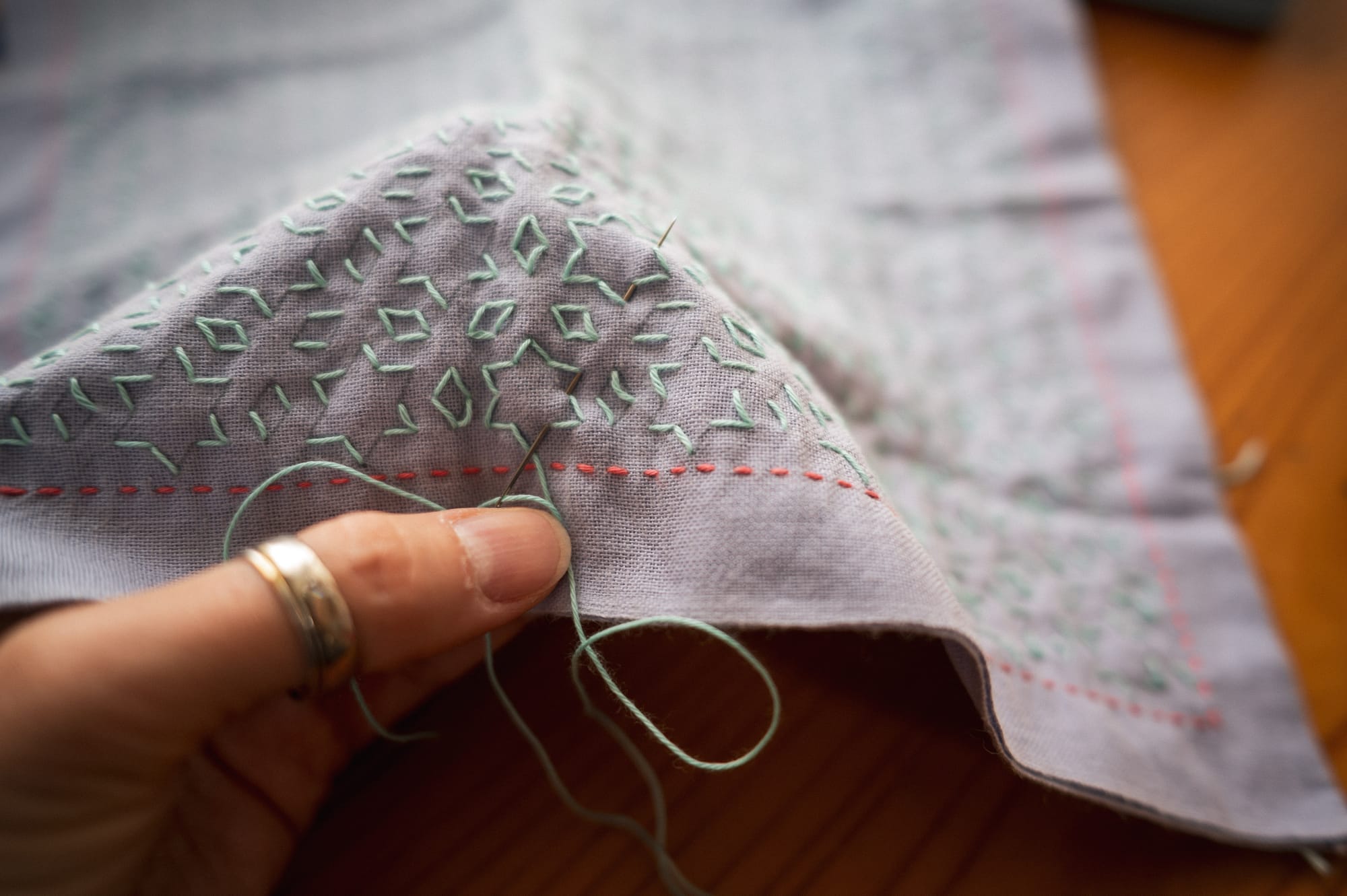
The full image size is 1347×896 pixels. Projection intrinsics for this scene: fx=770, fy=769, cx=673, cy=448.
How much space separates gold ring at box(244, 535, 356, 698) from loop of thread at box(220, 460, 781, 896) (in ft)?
0.30

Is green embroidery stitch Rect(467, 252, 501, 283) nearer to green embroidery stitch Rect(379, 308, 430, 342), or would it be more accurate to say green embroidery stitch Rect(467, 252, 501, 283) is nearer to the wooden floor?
green embroidery stitch Rect(379, 308, 430, 342)

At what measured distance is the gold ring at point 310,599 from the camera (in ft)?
1.58

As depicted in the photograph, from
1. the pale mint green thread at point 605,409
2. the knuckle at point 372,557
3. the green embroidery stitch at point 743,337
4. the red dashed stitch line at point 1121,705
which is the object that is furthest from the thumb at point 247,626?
the red dashed stitch line at point 1121,705

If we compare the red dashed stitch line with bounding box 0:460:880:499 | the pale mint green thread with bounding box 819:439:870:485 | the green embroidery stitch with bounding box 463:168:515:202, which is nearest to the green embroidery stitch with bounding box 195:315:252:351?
the red dashed stitch line with bounding box 0:460:880:499

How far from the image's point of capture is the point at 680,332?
0.58 metres

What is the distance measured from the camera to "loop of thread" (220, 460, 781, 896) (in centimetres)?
55

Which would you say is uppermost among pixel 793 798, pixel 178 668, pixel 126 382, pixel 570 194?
pixel 570 194

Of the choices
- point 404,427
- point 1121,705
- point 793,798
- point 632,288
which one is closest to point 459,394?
point 404,427

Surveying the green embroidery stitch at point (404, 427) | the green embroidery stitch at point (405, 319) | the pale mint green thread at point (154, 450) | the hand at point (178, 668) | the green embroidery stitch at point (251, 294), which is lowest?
the hand at point (178, 668)

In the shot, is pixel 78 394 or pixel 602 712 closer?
pixel 78 394

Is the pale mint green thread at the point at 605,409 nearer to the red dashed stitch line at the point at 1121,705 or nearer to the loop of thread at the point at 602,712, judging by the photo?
the loop of thread at the point at 602,712

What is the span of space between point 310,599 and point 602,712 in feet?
0.96

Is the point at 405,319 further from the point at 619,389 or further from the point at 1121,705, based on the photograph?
the point at 1121,705

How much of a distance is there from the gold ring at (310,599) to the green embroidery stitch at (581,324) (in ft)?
0.77
